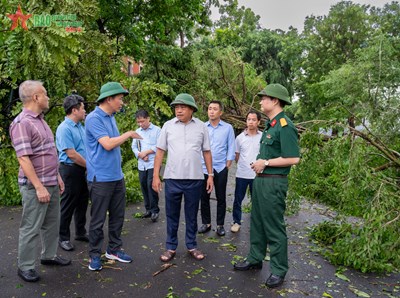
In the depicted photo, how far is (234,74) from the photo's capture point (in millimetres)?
11414

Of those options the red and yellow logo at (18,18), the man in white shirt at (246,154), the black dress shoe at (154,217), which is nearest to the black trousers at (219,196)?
the man in white shirt at (246,154)

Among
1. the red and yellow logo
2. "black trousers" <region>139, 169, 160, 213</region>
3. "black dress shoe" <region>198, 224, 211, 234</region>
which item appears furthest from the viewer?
"black trousers" <region>139, 169, 160, 213</region>

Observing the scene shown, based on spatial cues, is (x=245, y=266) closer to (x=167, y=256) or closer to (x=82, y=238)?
(x=167, y=256)

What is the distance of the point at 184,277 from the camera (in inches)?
154

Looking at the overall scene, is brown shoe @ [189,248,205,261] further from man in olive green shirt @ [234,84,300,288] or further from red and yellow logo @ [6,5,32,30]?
red and yellow logo @ [6,5,32,30]

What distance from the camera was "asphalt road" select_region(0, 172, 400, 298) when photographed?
11.7ft

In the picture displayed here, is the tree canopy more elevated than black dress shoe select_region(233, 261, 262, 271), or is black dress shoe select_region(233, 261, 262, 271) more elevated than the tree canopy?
the tree canopy

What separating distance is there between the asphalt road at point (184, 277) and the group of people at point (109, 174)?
14 cm

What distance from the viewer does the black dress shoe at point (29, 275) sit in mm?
3631

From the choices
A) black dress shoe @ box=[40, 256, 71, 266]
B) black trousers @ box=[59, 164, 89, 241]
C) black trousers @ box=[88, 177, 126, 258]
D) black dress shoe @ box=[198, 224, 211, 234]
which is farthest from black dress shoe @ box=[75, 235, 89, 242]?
black dress shoe @ box=[198, 224, 211, 234]

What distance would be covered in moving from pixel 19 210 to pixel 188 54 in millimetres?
8254

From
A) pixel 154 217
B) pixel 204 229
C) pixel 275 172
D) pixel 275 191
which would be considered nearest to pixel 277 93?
pixel 275 172

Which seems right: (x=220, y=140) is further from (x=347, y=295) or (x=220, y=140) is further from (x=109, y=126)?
(x=347, y=295)

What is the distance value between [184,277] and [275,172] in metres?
1.55
